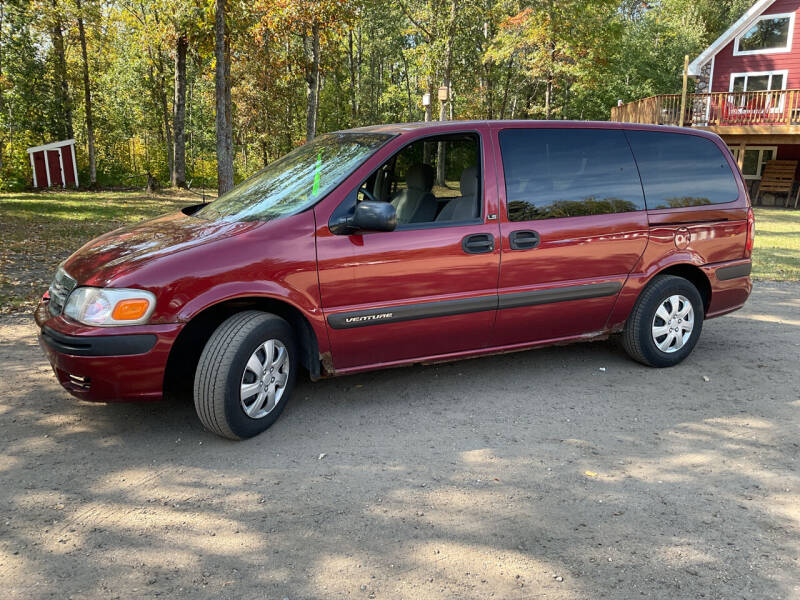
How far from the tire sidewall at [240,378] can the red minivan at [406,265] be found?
1cm

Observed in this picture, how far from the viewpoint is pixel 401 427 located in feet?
13.5

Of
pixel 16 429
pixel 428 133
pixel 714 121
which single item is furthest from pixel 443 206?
pixel 714 121

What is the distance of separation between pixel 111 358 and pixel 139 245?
2.48 ft

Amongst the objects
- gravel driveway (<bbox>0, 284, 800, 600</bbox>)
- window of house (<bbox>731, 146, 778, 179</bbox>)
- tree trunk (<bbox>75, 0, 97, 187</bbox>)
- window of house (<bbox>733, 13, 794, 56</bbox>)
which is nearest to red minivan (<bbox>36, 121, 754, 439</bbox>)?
gravel driveway (<bbox>0, 284, 800, 600</bbox>)

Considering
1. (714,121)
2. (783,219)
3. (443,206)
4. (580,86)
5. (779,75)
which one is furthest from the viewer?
(580,86)

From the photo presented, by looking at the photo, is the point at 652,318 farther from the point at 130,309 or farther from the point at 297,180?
the point at 130,309

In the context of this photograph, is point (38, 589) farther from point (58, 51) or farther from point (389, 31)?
point (389, 31)

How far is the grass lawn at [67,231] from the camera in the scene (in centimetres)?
816

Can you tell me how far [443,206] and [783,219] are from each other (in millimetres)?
17488

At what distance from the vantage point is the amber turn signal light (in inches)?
138

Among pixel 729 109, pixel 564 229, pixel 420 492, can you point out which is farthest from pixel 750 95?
pixel 420 492

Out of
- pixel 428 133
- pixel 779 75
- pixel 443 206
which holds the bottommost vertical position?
pixel 443 206

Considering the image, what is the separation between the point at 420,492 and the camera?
3.34m

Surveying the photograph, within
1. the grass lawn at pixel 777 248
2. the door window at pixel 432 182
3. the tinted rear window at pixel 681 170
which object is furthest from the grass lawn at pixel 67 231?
the tinted rear window at pixel 681 170
